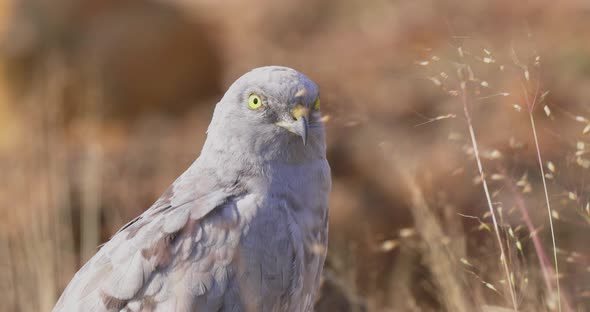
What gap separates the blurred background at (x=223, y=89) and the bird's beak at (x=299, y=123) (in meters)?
0.67

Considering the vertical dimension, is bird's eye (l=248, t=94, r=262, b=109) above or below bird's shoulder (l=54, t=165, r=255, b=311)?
above

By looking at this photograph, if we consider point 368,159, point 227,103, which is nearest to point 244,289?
point 227,103

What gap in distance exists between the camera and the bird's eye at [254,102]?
117 inches

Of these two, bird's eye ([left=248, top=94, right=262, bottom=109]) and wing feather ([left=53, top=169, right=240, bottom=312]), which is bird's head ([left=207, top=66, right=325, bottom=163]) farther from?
wing feather ([left=53, top=169, right=240, bottom=312])

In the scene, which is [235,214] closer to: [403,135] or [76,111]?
[403,135]

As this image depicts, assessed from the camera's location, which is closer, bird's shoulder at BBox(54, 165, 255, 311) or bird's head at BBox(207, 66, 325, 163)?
bird's shoulder at BBox(54, 165, 255, 311)

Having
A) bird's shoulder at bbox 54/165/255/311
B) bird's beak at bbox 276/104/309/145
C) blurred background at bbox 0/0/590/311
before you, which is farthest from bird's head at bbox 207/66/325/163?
blurred background at bbox 0/0/590/311

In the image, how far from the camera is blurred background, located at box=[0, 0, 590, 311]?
476cm

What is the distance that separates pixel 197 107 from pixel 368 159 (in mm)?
3680

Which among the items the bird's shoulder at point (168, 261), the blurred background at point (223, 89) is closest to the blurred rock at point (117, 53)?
the blurred background at point (223, 89)

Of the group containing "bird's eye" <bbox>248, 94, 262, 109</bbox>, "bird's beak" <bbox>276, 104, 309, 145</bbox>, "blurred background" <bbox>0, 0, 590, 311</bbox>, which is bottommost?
"blurred background" <bbox>0, 0, 590, 311</bbox>

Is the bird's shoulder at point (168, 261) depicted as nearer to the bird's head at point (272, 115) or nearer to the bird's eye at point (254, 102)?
the bird's head at point (272, 115)

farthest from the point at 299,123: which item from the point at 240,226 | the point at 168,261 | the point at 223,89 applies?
the point at 223,89

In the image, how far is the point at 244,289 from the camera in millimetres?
2762
